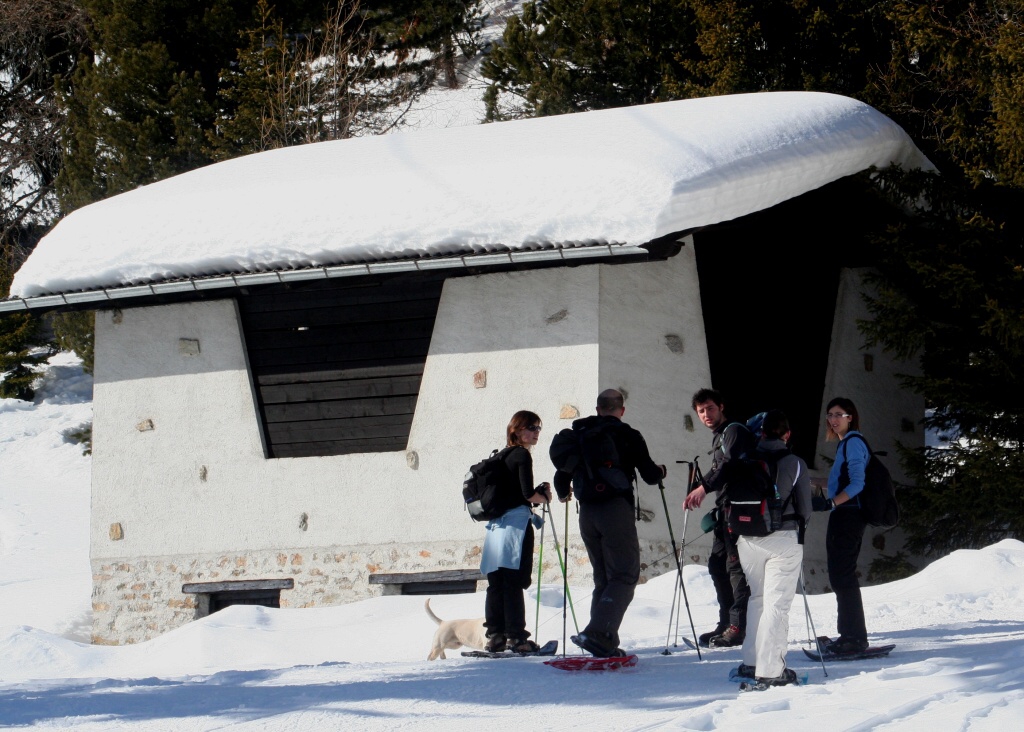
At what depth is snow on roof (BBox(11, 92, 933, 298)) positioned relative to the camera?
9.34m

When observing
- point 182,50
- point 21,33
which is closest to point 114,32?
point 182,50

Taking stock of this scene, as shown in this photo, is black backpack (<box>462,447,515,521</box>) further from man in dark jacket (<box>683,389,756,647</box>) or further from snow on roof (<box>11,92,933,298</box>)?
snow on roof (<box>11,92,933,298</box>)

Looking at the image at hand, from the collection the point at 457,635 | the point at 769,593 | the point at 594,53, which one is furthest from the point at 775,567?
the point at 594,53

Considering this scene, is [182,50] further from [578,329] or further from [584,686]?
[584,686]

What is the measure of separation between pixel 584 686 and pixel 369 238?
4.92 m

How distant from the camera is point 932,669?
19.2 ft

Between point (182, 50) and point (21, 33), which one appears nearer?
point (182, 50)

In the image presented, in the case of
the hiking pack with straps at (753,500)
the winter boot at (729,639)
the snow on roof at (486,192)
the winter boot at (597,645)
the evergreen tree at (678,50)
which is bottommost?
the winter boot at (729,639)

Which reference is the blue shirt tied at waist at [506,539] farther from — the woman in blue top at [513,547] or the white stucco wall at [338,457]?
the white stucco wall at [338,457]

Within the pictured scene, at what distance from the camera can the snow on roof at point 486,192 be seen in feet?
30.6

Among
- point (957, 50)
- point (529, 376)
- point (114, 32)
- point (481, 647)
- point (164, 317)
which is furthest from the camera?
point (114, 32)

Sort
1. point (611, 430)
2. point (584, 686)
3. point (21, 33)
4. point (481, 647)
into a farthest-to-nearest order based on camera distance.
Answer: point (21, 33) → point (481, 647) → point (611, 430) → point (584, 686)

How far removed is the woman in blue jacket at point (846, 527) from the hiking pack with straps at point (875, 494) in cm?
1

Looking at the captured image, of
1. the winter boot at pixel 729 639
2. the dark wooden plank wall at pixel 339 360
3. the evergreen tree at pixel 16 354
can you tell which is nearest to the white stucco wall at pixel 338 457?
the dark wooden plank wall at pixel 339 360
